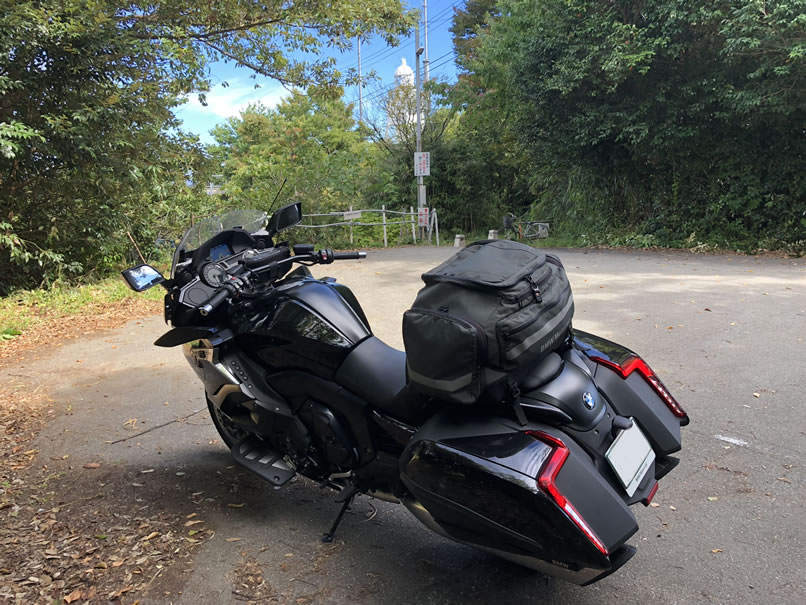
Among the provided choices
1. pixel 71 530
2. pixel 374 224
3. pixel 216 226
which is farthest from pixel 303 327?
pixel 374 224

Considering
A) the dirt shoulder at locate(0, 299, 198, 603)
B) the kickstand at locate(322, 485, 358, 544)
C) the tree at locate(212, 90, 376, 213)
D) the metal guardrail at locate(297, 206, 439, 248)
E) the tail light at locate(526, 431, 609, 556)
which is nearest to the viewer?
the tail light at locate(526, 431, 609, 556)

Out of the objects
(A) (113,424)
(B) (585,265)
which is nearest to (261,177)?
(B) (585,265)

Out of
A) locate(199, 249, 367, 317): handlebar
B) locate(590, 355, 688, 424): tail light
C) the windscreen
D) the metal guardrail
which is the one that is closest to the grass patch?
the windscreen

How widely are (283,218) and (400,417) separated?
114cm

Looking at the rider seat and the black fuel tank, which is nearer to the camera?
the rider seat

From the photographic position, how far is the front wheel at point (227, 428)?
9.68 ft

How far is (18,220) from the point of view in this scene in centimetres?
845

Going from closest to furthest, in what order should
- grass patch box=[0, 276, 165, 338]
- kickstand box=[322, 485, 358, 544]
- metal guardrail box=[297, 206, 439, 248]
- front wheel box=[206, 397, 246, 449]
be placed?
kickstand box=[322, 485, 358, 544] → front wheel box=[206, 397, 246, 449] → grass patch box=[0, 276, 165, 338] → metal guardrail box=[297, 206, 439, 248]

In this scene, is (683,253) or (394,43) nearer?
(394,43)

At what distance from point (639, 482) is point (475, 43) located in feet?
87.2

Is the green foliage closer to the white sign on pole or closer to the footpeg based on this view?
the white sign on pole

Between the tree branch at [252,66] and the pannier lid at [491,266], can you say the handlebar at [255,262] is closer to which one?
the pannier lid at [491,266]

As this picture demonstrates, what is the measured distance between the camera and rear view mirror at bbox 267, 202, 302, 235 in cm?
266

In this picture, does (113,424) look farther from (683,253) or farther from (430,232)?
(430,232)
